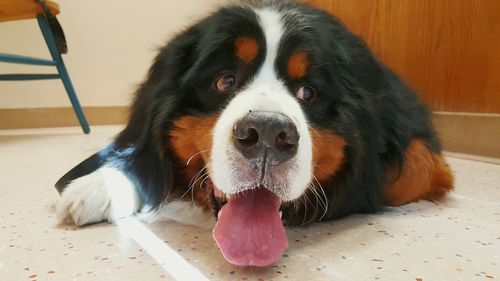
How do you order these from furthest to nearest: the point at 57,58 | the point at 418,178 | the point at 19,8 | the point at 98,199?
the point at 57,58 < the point at 19,8 < the point at 418,178 < the point at 98,199

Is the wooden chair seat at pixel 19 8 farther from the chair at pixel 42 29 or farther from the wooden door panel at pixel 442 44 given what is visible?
the wooden door panel at pixel 442 44

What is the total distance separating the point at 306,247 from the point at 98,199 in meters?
0.60

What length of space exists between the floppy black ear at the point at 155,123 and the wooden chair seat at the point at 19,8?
2.26 m

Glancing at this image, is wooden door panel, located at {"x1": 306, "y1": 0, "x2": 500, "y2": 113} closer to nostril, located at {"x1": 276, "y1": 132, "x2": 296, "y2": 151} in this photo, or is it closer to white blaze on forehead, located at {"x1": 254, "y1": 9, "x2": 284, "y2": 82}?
white blaze on forehead, located at {"x1": 254, "y1": 9, "x2": 284, "y2": 82}

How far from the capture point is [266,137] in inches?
35.7

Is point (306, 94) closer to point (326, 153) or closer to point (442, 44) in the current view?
point (326, 153)

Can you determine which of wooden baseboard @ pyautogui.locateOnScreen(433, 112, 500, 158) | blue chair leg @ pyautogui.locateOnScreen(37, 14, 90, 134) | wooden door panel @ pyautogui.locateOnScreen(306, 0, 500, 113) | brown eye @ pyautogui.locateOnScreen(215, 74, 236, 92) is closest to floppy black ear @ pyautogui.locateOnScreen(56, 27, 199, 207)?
brown eye @ pyautogui.locateOnScreen(215, 74, 236, 92)

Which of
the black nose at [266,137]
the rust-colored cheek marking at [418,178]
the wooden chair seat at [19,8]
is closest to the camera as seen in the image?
the black nose at [266,137]

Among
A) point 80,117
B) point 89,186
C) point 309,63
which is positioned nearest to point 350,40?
point 309,63

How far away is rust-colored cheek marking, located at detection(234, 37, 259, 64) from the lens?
1.15 metres

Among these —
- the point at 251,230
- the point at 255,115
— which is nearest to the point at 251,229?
the point at 251,230

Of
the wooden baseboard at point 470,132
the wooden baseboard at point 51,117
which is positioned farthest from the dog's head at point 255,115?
the wooden baseboard at point 51,117

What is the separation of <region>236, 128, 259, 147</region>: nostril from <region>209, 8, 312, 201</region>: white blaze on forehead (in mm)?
27

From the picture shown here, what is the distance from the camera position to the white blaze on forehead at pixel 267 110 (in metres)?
0.97
